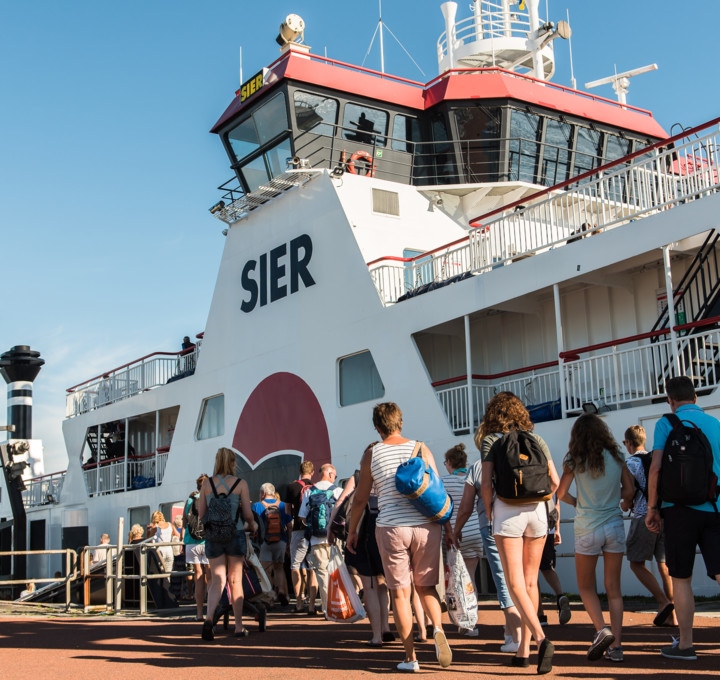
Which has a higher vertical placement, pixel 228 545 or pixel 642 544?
pixel 228 545

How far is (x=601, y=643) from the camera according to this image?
207 inches

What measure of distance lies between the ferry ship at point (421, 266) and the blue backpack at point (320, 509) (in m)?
3.22

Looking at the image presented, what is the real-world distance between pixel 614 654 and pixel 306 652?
92.7 inches

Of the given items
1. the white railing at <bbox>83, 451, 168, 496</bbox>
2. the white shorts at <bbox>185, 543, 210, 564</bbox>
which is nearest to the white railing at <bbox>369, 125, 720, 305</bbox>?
the white shorts at <bbox>185, 543, 210, 564</bbox>

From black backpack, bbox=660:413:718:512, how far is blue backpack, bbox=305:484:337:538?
14.9ft

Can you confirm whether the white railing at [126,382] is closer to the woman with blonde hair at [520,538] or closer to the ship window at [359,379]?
the ship window at [359,379]

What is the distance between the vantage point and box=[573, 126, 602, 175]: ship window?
57.4 feet

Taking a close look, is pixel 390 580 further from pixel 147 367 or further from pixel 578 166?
pixel 147 367

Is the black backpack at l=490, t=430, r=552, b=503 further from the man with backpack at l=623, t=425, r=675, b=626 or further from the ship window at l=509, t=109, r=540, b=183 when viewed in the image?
the ship window at l=509, t=109, r=540, b=183

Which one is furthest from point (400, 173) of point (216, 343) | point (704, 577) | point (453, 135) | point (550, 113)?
point (704, 577)

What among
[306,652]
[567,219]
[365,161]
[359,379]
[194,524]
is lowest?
[306,652]

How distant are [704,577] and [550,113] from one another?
10.3 m

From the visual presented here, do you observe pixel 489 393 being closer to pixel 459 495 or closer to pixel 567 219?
pixel 567 219

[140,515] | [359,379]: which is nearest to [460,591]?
[359,379]
